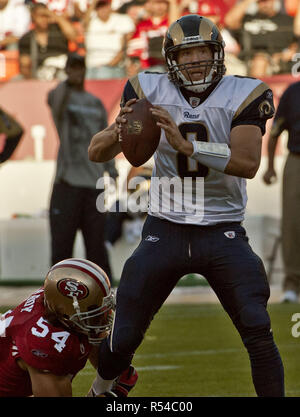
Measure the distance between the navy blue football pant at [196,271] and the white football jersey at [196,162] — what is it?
0.06 m

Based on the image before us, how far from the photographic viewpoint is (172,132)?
11.1 ft

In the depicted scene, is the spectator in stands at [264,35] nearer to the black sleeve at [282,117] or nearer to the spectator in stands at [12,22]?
the spectator in stands at [12,22]

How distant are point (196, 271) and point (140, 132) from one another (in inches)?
21.5

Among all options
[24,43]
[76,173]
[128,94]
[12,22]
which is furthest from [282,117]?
[12,22]

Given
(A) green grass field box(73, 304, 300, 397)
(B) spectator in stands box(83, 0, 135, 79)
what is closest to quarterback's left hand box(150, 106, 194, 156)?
(A) green grass field box(73, 304, 300, 397)

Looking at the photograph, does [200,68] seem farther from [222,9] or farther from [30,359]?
[222,9]

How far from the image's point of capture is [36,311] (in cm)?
348

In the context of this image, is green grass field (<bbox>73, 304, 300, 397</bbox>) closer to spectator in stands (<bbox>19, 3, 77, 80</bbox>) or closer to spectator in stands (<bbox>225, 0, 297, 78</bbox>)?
spectator in stands (<bbox>225, 0, 297, 78</bbox>)

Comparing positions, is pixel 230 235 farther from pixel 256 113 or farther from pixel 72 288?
pixel 72 288

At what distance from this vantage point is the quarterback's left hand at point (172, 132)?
3381mm

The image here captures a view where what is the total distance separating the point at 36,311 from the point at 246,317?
747mm

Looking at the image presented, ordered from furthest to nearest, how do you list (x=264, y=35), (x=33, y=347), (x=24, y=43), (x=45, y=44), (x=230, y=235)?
(x=24, y=43), (x=45, y=44), (x=264, y=35), (x=230, y=235), (x=33, y=347)
